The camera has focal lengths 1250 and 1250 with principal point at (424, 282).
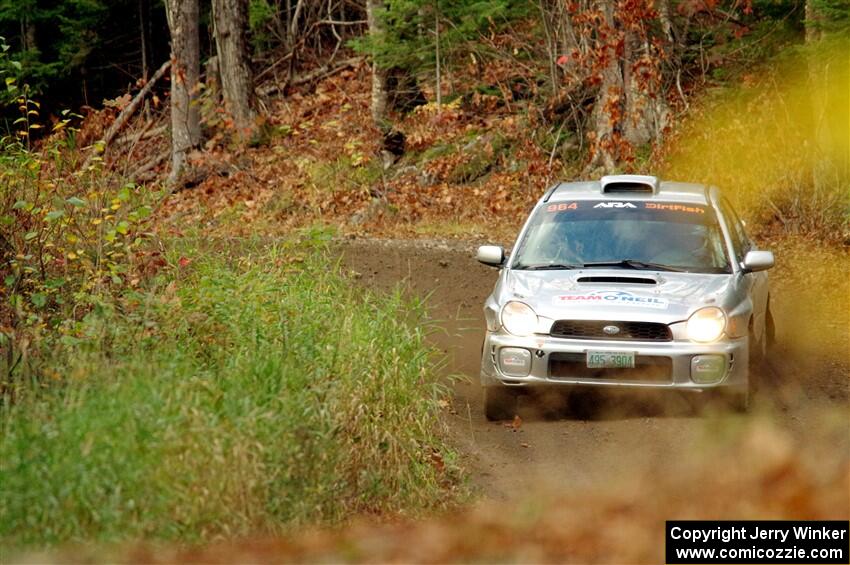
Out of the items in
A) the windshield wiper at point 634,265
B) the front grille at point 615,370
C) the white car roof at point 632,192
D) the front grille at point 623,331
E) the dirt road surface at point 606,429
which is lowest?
the dirt road surface at point 606,429

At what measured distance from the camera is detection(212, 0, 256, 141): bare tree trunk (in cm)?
2514

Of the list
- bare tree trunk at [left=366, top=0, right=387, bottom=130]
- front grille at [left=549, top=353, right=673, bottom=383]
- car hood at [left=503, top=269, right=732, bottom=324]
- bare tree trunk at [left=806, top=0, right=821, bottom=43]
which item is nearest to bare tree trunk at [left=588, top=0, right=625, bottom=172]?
bare tree trunk at [left=806, top=0, right=821, bottom=43]

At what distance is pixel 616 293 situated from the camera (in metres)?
9.30

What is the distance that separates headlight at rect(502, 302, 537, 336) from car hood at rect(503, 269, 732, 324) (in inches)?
2.1

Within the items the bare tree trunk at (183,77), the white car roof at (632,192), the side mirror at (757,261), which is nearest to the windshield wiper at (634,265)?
the side mirror at (757,261)

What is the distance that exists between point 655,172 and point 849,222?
3601mm

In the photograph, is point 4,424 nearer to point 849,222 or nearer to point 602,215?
point 602,215

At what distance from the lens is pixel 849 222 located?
1752cm

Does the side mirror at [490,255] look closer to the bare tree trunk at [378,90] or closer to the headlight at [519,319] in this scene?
the headlight at [519,319]

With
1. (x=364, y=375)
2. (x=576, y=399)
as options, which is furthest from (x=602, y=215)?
(x=364, y=375)

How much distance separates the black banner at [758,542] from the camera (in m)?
5.39

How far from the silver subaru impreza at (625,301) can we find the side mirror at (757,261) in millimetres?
11

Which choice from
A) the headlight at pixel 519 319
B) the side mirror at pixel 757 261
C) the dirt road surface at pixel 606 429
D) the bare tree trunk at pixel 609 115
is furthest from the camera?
the bare tree trunk at pixel 609 115

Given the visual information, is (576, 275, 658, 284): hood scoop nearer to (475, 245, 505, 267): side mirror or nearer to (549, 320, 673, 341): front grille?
(549, 320, 673, 341): front grille
